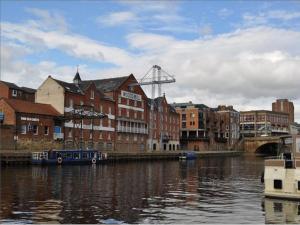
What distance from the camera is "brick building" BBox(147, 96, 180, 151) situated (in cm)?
12280

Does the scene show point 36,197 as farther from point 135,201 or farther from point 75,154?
point 75,154

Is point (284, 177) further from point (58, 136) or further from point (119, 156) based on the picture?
point (58, 136)

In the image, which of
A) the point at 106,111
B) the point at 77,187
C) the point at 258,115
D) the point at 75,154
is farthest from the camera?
the point at 258,115

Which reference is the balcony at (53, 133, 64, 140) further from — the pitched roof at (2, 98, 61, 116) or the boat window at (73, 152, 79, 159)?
the boat window at (73, 152, 79, 159)

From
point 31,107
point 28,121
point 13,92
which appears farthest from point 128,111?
point 28,121

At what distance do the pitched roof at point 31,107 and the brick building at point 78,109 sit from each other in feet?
6.50

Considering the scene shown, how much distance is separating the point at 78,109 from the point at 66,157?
19.8m

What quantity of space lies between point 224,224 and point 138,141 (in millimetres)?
92670

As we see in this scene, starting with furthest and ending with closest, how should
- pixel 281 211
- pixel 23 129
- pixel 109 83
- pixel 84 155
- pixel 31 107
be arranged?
pixel 109 83, pixel 31 107, pixel 23 129, pixel 84 155, pixel 281 211

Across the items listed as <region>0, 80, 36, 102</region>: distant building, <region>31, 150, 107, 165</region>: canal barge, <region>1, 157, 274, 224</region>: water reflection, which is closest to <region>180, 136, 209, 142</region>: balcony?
<region>0, 80, 36, 102</region>: distant building

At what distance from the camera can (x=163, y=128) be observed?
129 metres

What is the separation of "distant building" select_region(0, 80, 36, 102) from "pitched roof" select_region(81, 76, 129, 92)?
43.5 feet

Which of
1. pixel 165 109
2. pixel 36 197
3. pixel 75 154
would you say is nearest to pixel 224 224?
pixel 36 197

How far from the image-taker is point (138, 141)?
376ft
